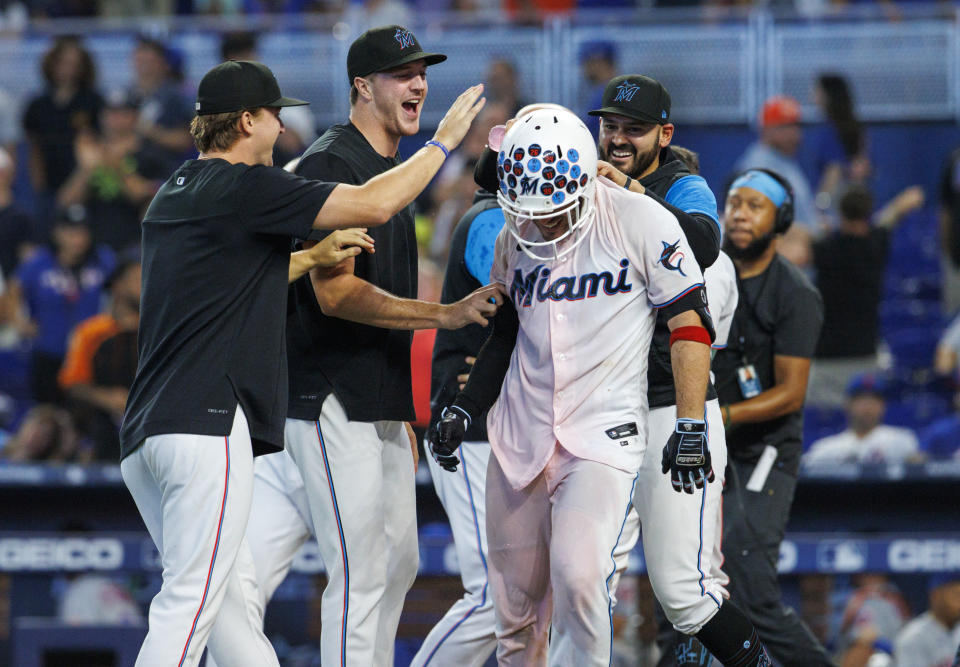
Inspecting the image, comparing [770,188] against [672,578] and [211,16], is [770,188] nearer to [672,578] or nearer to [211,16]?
[672,578]

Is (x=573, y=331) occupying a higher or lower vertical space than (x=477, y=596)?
higher

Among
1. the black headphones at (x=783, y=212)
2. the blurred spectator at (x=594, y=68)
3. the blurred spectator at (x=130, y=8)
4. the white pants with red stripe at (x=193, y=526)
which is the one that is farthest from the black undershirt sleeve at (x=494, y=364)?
→ the blurred spectator at (x=130, y=8)

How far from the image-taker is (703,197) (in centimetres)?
484

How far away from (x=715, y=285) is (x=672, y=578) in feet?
4.22

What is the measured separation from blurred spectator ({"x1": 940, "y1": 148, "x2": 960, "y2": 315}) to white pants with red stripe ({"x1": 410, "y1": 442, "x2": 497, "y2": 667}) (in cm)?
548

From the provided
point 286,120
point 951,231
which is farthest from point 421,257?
point 951,231

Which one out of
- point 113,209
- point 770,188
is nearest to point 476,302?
point 770,188

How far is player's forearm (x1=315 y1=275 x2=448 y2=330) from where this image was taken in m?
4.68

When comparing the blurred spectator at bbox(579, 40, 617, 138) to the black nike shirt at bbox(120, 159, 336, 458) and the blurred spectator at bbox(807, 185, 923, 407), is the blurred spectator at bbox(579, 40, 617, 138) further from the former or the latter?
the black nike shirt at bbox(120, 159, 336, 458)

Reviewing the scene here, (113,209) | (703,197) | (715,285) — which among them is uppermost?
(703,197)

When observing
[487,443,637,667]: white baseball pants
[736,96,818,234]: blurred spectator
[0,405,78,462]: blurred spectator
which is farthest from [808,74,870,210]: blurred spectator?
[487,443,637,667]: white baseball pants

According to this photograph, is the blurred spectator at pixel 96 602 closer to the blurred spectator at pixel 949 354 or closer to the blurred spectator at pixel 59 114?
the blurred spectator at pixel 59 114

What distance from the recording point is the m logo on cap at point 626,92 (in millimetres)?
4961

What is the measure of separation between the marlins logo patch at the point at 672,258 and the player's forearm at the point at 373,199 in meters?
0.80
